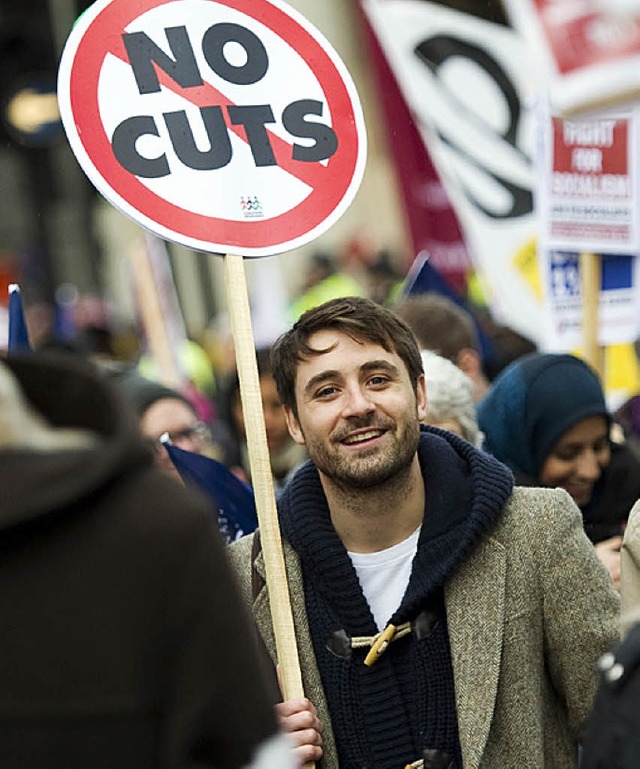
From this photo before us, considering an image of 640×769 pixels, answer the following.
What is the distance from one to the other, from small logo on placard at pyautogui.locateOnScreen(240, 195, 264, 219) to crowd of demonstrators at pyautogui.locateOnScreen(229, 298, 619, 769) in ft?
0.76

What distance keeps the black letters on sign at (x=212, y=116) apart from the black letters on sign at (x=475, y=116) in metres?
3.04

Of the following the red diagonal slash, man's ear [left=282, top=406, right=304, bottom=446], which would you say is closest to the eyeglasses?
man's ear [left=282, top=406, right=304, bottom=446]

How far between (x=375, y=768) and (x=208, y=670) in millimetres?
1254

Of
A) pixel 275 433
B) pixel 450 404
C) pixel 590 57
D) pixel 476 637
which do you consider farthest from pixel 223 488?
pixel 590 57

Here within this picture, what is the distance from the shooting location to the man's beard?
3.48 meters

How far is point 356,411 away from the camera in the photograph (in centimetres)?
350

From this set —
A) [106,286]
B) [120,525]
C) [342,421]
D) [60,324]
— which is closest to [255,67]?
[342,421]

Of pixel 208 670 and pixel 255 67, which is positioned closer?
A: pixel 208 670

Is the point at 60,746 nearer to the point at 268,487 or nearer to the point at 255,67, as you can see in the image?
the point at 268,487

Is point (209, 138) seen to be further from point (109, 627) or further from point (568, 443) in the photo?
point (109, 627)

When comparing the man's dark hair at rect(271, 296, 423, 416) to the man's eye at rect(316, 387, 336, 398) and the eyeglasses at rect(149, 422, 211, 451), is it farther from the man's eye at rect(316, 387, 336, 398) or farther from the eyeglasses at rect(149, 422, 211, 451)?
Answer: the eyeglasses at rect(149, 422, 211, 451)

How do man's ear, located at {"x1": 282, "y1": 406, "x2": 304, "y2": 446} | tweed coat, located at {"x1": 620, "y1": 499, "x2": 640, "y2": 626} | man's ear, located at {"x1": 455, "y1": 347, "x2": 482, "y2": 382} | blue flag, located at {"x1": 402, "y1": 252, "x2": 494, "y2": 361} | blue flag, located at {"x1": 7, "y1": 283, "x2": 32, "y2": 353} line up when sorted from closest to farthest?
tweed coat, located at {"x1": 620, "y1": 499, "x2": 640, "y2": 626}, man's ear, located at {"x1": 282, "y1": 406, "x2": 304, "y2": 446}, blue flag, located at {"x1": 7, "y1": 283, "x2": 32, "y2": 353}, man's ear, located at {"x1": 455, "y1": 347, "x2": 482, "y2": 382}, blue flag, located at {"x1": 402, "y1": 252, "x2": 494, "y2": 361}

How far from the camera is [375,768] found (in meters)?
3.36

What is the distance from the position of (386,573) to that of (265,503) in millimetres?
287
